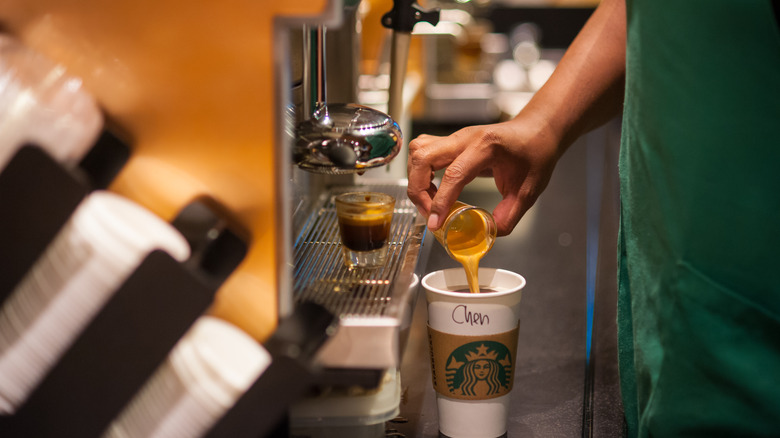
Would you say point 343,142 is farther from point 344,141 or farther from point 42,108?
point 42,108

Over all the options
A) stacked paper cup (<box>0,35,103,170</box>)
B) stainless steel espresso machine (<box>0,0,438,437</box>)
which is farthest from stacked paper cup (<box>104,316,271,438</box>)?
stacked paper cup (<box>0,35,103,170</box>)

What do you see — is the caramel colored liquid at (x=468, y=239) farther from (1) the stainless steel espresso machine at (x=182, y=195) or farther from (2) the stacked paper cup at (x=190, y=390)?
(2) the stacked paper cup at (x=190, y=390)

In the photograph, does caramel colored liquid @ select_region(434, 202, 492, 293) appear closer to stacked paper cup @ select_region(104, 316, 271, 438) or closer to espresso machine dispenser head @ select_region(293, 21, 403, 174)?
espresso machine dispenser head @ select_region(293, 21, 403, 174)

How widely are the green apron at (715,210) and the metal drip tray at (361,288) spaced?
0.87 ft

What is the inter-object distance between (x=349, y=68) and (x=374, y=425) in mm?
783

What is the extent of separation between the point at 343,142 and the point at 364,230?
11cm

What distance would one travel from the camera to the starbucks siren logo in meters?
0.84

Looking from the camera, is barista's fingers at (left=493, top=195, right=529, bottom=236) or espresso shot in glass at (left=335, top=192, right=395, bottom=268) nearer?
espresso shot in glass at (left=335, top=192, right=395, bottom=268)

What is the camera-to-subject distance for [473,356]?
838 millimetres

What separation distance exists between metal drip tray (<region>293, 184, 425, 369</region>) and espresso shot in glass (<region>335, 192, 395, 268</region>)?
15 millimetres

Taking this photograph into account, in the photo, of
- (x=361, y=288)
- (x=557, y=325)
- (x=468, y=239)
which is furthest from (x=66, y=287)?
(x=557, y=325)

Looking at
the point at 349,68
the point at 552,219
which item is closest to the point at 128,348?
the point at 349,68

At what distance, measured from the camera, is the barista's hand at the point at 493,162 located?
3.50ft

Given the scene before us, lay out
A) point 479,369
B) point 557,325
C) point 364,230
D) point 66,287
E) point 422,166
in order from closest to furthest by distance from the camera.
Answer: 1. point 66,287
2. point 479,369
3. point 364,230
4. point 422,166
5. point 557,325
